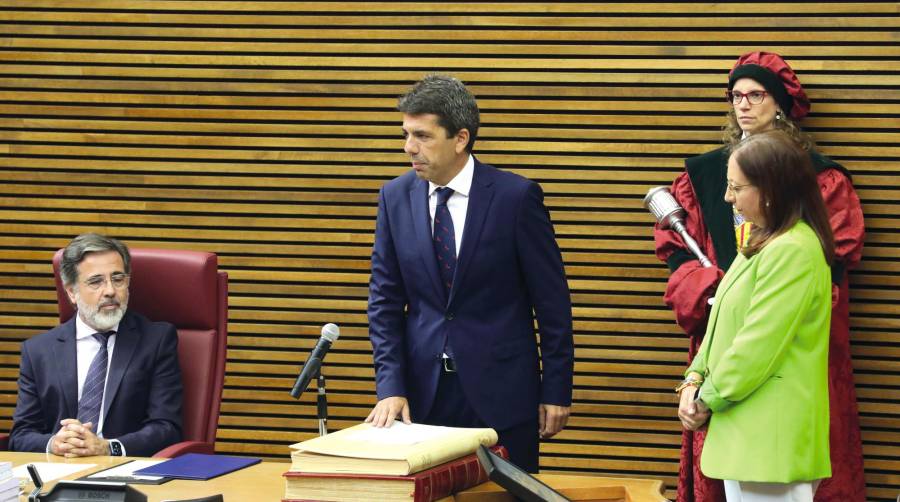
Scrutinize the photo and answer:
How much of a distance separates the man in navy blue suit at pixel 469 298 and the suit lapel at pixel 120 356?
94 cm

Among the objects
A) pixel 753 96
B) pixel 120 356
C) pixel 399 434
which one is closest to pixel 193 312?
pixel 120 356

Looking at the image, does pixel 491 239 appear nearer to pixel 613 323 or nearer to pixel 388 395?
pixel 388 395

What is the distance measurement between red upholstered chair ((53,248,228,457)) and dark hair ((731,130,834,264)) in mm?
1892

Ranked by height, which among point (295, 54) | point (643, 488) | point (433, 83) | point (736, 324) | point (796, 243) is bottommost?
point (643, 488)

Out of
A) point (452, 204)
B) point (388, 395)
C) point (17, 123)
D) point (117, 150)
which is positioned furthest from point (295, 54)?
point (388, 395)

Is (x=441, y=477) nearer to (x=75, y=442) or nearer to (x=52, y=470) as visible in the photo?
(x=52, y=470)

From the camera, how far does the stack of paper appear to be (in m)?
2.69

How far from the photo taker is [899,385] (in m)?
5.11

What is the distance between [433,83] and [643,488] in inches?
55.9

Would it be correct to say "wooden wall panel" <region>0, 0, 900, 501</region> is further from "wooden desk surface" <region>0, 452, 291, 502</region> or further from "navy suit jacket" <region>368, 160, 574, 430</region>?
"wooden desk surface" <region>0, 452, 291, 502</region>

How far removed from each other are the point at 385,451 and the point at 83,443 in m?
1.47

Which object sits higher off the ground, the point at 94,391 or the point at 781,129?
the point at 781,129

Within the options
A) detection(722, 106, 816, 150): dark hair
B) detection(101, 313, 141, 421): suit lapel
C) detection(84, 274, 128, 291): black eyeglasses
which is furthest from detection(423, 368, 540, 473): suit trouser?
detection(722, 106, 816, 150): dark hair

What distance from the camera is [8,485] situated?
2707 millimetres
